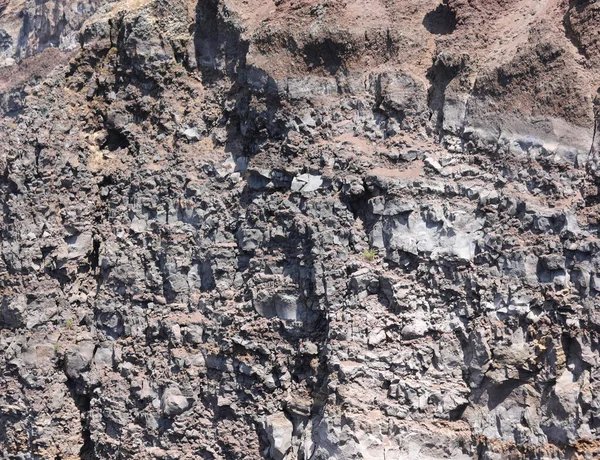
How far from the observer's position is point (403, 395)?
9.51 meters

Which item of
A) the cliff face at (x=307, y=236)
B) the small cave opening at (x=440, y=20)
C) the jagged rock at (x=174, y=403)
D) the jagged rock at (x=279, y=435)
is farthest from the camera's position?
the jagged rock at (x=174, y=403)

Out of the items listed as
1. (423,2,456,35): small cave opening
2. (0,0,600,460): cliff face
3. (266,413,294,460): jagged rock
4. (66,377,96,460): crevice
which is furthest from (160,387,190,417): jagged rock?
(423,2,456,35): small cave opening

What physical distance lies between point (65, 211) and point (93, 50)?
2985 mm

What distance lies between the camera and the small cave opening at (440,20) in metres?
10.8

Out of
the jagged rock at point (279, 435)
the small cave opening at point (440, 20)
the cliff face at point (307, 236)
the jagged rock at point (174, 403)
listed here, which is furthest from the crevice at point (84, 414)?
the small cave opening at point (440, 20)

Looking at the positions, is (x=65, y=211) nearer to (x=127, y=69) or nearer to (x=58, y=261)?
(x=58, y=261)

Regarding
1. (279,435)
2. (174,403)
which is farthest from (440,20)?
(174,403)

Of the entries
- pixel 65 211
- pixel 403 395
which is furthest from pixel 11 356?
pixel 403 395

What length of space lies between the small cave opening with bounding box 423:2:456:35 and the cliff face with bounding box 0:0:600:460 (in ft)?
0.08

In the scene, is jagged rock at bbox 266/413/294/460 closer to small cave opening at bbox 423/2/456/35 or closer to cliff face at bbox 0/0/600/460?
cliff face at bbox 0/0/600/460

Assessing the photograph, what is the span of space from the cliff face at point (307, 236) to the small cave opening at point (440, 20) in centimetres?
2

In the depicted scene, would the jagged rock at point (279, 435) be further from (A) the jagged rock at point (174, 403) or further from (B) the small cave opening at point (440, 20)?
(B) the small cave opening at point (440, 20)

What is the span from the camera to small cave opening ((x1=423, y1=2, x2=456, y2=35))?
1075 cm

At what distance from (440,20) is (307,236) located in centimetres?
404
